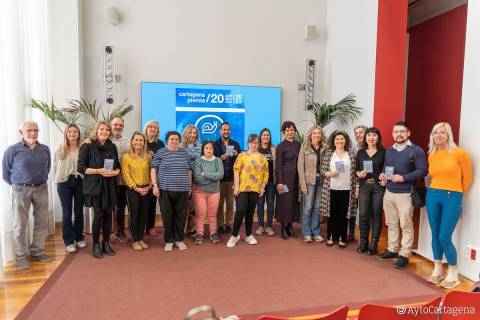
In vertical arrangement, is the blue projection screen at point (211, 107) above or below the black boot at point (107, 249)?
above

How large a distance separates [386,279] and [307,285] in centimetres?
85

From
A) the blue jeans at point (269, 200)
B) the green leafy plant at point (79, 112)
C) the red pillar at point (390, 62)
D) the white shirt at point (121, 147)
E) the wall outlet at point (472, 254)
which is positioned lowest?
the wall outlet at point (472, 254)

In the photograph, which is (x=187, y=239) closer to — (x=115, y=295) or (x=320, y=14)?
(x=115, y=295)

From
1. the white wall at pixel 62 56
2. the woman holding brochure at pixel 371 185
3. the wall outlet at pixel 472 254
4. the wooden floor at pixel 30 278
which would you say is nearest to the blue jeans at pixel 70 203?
the wooden floor at pixel 30 278

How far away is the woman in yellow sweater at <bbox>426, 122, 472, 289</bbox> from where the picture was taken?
11.0 feet

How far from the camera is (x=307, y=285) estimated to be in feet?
10.9

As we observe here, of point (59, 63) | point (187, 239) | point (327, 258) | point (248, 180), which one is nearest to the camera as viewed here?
point (327, 258)

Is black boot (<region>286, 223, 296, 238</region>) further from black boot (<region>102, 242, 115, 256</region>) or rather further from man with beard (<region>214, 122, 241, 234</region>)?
black boot (<region>102, 242, 115, 256</region>)

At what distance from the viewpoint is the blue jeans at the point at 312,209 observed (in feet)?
15.0

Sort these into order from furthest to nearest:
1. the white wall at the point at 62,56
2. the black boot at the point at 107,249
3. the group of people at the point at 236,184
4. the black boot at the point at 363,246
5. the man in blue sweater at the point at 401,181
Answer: the white wall at the point at 62,56
the black boot at the point at 363,246
the black boot at the point at 107,249
the man in blue sweater at the point at 401,181
the group of people at the point at 236,184

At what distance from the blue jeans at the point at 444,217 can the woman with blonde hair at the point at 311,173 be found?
1.36 meters

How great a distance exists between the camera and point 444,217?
3.38 m

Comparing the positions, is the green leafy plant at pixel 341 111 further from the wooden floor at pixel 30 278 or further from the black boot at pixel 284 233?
the wooden floor at pixel 30 278

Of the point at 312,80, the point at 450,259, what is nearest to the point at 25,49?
the point at 312,80
